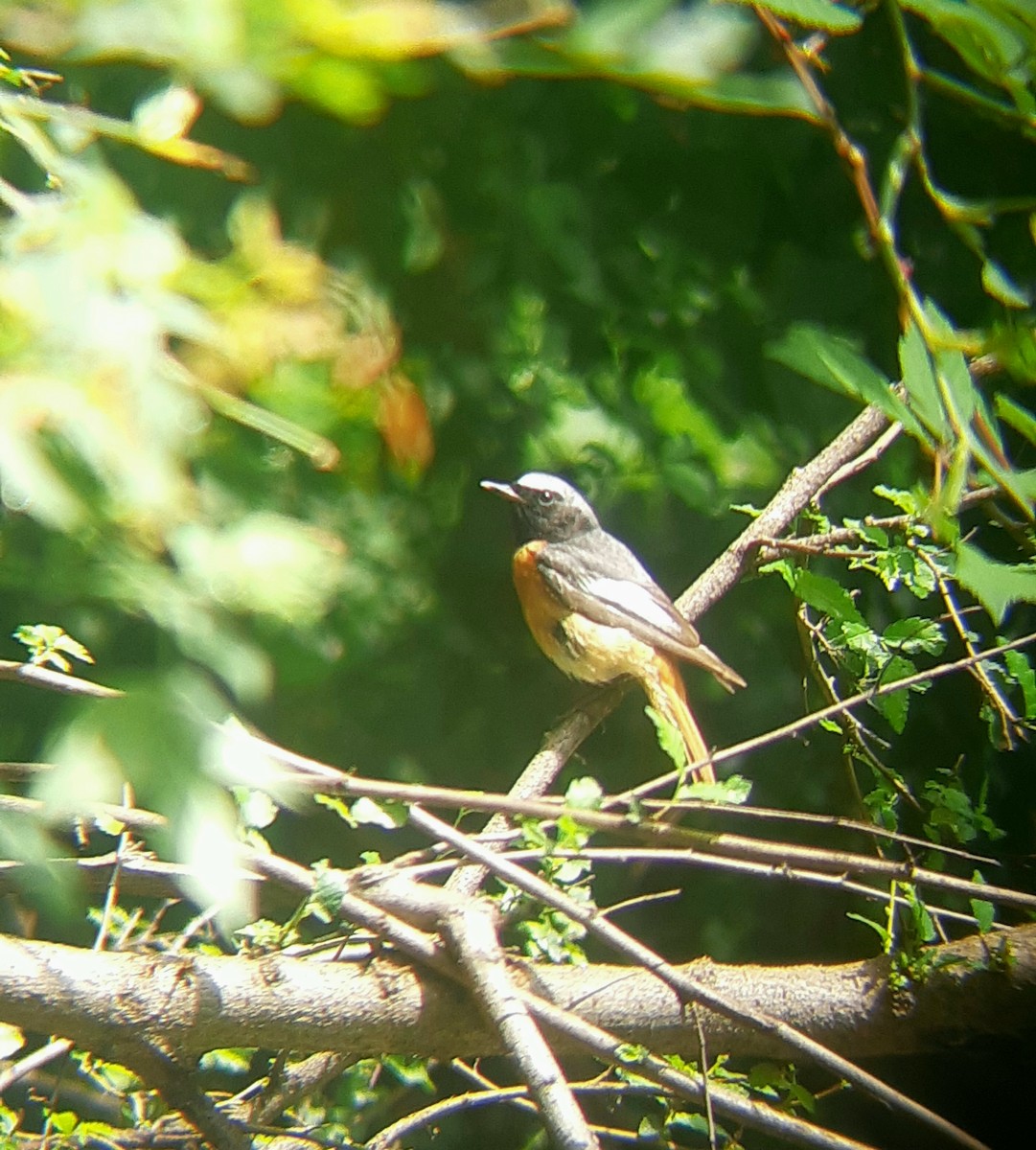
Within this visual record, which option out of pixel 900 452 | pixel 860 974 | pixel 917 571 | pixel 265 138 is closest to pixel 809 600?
pixel 917 571

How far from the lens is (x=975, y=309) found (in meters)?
0.98

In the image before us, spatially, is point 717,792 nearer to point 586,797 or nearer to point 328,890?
point 586,797

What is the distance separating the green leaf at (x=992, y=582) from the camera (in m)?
0.50

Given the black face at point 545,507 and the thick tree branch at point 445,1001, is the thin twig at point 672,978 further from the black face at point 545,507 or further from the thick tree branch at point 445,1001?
the black face at point 545,507

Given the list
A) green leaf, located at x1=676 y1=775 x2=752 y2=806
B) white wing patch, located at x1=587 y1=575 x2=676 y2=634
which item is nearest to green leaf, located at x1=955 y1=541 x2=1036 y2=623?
green leaf, located at x1=676 y1=775 x2=752 y2=806

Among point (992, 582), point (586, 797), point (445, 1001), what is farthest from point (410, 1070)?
point (992, 582)

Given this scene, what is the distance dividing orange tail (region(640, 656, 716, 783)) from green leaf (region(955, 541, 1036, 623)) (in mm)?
956

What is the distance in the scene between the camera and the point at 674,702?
Answer: 1.61m

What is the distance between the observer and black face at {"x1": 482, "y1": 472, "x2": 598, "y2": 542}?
1.22 meters

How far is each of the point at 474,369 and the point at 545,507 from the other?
56 centimetres

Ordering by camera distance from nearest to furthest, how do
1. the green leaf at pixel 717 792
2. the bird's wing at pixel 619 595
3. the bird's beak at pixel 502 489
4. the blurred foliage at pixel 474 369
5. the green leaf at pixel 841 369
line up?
the blurred foliage at pixel 474 369
the green leaf at pixel 841 369
the green leaf at pixel 717 792
the bird's beak at pixel 502 489
the bird's wing at pixel 619 595

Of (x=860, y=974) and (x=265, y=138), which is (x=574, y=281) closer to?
(x=265, y=138)

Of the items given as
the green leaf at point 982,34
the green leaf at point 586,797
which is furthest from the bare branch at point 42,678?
the green leaf at point 982,34

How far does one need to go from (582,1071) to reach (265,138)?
1163 millimetres
